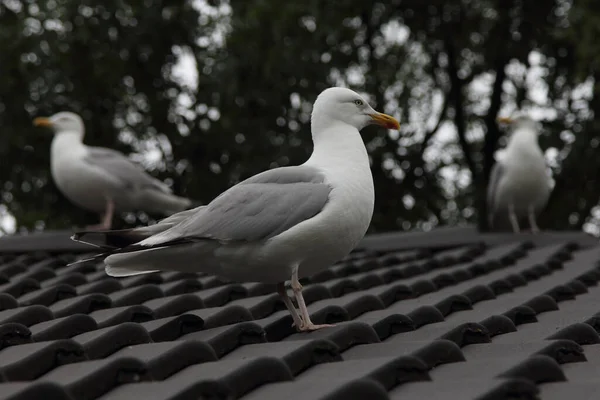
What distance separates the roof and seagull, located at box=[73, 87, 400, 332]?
0.57ft

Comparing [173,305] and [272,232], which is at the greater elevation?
[272,232]

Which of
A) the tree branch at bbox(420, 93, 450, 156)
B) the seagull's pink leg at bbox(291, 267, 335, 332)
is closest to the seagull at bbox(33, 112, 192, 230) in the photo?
the seagull's pink leg at bbox(291, 267, 335, 332)

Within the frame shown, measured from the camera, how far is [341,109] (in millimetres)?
3949

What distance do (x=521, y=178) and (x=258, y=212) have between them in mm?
5590

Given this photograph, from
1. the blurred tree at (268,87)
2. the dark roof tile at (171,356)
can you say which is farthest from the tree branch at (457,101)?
the dark roof tile at (171,356)

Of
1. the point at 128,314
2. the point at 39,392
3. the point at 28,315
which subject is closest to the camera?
the point at 39,392

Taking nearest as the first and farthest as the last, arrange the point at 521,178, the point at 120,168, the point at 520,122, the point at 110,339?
the point at 110,339, the point at 521,178, the point at 120,168, the point at 520,122

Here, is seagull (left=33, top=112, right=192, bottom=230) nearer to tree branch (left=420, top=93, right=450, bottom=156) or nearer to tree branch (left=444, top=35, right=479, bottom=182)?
tree branch (left=420, top=93, right=450, bottom=156)

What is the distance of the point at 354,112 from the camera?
3971 millimetres

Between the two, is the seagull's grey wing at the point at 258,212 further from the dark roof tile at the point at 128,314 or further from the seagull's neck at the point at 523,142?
the seagull's neck at the point at 523,142

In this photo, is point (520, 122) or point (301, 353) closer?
point (301, 353)

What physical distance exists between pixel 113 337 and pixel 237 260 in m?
0.52

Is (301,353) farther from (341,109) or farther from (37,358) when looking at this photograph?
(341,109)

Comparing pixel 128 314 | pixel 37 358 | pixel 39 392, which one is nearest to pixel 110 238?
pixel 128 314
